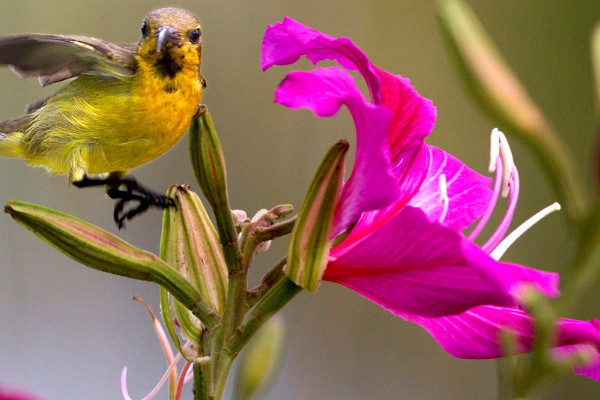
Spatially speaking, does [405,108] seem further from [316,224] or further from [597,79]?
[597,79]

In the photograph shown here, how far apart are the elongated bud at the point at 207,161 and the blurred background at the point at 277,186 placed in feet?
4.03

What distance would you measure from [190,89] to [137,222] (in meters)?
0.97

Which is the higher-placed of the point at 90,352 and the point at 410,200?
A: the point at 410,200

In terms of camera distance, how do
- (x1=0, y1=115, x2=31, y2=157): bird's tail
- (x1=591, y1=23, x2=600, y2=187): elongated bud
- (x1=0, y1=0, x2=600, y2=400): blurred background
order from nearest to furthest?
1. (x1=591, y1=23, x2=600, y2=187): elongated bud
2. (x1=0, y1=115, x2=31, y2=157): bird's tail
3. (x1=0, y1=0, x2=600, y2=400): blurred background

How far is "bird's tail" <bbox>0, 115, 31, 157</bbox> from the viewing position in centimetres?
74

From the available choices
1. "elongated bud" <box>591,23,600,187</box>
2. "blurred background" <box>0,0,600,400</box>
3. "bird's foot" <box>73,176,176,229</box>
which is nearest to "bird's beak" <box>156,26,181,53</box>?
"bird's foot" <box>73,176,176,229</box>

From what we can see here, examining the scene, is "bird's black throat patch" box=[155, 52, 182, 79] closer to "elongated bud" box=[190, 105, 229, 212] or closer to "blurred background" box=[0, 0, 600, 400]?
"elongated bud" box=[190, 105, 229, 212]

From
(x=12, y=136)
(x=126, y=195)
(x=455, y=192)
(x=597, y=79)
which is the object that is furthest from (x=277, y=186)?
(x=597, y=79)

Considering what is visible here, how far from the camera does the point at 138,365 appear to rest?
5.23ft

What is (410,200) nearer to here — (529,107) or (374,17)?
(529,107)

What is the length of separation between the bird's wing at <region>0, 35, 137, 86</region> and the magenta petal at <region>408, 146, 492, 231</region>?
0.38 m

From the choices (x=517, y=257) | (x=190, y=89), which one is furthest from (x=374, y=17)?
(x=190, y=89)

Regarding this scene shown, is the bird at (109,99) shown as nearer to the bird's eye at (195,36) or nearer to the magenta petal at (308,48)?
the bird's eye at (195,36)

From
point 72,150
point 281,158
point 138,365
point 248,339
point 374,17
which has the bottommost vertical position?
point 138,365
